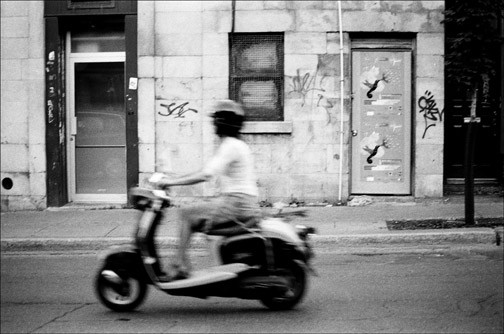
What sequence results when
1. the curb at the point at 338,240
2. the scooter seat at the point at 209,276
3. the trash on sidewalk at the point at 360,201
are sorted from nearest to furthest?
1. the scooter seat at the point at 209,276
2. the curb at the point at 338,240
3. the trash on sidewalk at the point at 360,201

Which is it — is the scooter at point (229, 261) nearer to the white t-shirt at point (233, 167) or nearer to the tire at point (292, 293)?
the tire at point (292, 293)

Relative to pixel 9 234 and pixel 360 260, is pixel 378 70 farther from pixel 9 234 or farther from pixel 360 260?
pixel 9 234

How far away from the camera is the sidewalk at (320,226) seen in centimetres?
995

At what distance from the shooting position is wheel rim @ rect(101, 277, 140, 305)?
633cm

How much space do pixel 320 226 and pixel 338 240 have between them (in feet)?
3.07

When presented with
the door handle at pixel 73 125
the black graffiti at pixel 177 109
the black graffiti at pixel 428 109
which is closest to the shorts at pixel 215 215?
the black graffiti at pixel 177 109

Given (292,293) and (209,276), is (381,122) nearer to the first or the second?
(292,293)

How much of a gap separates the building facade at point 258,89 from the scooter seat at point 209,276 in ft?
22.1

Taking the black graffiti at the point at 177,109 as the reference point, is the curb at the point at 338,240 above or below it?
below

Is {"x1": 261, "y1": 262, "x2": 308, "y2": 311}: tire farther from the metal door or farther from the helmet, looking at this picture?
the metal door

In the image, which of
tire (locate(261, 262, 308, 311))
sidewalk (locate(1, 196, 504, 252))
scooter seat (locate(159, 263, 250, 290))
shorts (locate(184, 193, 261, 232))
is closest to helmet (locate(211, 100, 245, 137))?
shorts (locate(184, 193, 261, 232))

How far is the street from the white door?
5.05 meters

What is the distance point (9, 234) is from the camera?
1089cm

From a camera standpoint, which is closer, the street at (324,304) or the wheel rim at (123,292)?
the street at (324,304)
